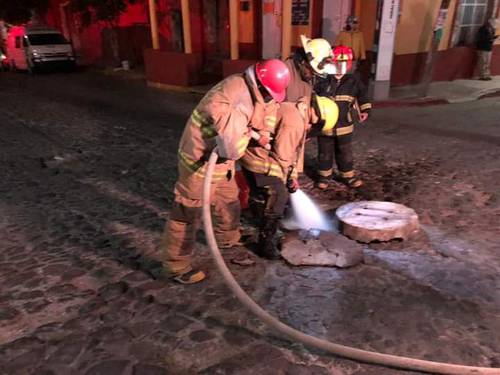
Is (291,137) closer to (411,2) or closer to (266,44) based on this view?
(411,2)

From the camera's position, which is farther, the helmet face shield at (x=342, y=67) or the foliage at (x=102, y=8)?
the foliage at (x=102, y=8)

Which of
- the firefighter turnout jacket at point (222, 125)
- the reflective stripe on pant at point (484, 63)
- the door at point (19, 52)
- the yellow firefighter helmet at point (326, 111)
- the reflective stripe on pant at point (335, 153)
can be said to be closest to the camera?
the firefighter turnout jacket at point (222, 125)

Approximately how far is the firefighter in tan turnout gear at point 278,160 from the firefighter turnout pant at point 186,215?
25 cm

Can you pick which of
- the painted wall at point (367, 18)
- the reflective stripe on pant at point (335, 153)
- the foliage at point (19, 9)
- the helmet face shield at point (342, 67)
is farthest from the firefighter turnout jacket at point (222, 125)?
the foliage at point (19, 9)

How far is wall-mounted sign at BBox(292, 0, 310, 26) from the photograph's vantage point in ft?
40.1

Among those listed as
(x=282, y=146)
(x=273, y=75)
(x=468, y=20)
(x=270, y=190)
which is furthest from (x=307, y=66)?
(x=468, y=20)

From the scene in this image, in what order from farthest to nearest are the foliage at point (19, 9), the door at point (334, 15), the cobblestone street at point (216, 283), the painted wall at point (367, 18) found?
the foliage at point (19, 9)
the door at point (334, 15)
the painted wall at point (367, 18)
the cobblestone street at point (216, 283)

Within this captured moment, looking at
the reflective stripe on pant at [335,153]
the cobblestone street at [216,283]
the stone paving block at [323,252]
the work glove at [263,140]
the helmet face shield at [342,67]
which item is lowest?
the cobblestone street at [216,283]

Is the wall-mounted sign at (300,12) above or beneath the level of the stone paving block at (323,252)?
above

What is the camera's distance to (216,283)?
12.4ft

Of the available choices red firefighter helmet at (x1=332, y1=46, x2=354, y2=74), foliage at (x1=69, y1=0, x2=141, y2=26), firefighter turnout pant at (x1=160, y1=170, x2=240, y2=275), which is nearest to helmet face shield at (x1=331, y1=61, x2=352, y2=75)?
red firefighter helmet at (x1=332, y1=46, x2=354, y2=74)

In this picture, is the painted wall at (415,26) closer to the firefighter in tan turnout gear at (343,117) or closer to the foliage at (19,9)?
the firefighter in tan turnout gear at (343,117)

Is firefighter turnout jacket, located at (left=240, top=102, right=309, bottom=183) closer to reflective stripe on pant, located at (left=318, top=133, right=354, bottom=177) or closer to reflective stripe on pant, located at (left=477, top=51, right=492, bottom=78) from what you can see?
reflective stripe on pant, located at (left=318, top=133, right=354, bottom=177)

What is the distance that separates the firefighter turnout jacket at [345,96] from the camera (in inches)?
213
